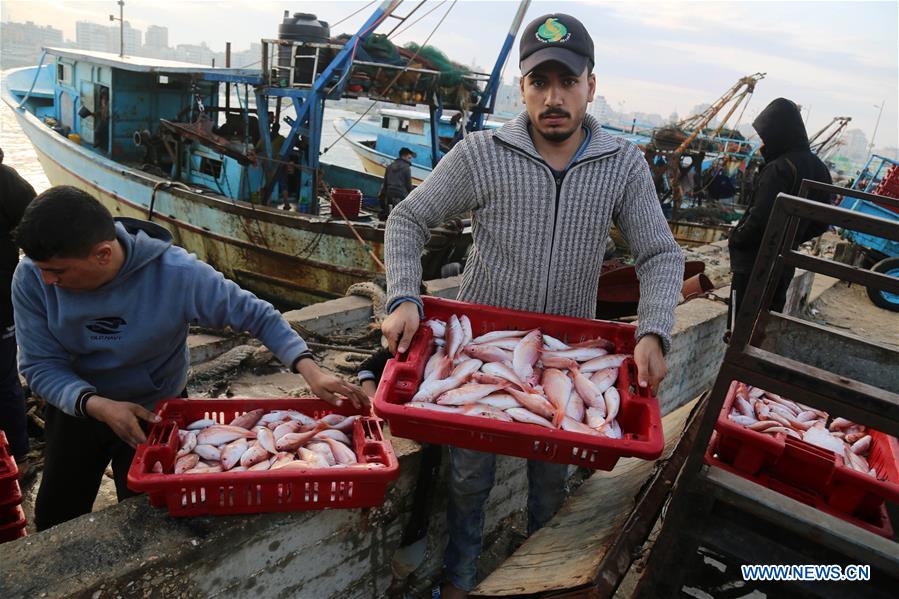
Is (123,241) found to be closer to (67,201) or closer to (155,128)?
(67,201)

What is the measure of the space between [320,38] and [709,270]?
783 centimetres

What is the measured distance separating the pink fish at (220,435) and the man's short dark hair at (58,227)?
0.77 meters

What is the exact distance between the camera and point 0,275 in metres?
3.51

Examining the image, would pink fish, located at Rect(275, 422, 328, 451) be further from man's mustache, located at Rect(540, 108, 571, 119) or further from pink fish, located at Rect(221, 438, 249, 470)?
man's mustache, located at Rect(540, 108, 571, 119)

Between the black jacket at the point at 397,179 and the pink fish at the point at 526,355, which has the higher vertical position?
the pink fish at the point at 526,355

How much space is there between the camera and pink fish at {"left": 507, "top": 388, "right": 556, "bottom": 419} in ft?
7.11

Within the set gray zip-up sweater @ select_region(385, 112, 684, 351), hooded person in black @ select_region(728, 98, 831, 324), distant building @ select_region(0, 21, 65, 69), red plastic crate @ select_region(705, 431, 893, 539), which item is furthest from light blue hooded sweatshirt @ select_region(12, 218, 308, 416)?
distant building @ select_region(0, 21, 65, 69)

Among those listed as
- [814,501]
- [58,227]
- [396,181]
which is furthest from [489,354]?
[396,181]

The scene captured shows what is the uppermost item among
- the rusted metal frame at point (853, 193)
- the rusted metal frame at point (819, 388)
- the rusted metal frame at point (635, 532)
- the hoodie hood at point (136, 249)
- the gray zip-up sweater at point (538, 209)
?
A: the rusted metal frame at point (853, 193)

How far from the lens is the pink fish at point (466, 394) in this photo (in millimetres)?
2166

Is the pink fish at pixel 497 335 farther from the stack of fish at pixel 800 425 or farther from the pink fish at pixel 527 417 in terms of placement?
the stack of fish at pixel 800 425

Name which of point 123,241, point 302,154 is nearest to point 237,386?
point 123,241

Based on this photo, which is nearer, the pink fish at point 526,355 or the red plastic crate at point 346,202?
the pink fish at point 526,355

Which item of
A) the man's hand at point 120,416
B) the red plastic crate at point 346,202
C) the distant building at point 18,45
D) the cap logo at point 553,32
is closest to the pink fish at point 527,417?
the man's hand at point 120,416
